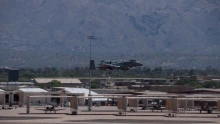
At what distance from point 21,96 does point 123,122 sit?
1703 inches

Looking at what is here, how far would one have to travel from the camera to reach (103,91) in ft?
506


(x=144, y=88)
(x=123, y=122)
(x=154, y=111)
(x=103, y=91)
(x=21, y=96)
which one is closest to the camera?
(x=123, y=122)

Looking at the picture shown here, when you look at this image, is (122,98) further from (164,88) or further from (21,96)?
(164,88)

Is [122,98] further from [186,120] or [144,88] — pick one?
[144,88]

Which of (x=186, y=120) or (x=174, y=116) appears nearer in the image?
(x=186, y=120)

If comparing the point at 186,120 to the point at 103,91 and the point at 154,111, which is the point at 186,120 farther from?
the point at 103,91

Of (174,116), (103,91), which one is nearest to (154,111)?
(174,116)

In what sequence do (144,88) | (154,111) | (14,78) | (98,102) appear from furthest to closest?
(14,78)
(144,88)
(98,102)
(154,111)

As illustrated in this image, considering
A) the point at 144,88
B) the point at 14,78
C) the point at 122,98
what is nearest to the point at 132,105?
the point at 122,98

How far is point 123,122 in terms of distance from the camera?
75688 millimetres

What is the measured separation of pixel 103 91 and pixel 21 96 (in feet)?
131

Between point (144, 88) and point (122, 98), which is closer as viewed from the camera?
point (122, 98)

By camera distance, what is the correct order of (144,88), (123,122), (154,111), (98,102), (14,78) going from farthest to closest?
(14,78) → (144,88) → (98,102) → (154,111) → (123,122)

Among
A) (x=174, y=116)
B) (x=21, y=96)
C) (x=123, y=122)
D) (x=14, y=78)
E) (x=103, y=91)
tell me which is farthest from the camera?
(x=14, y=78)
